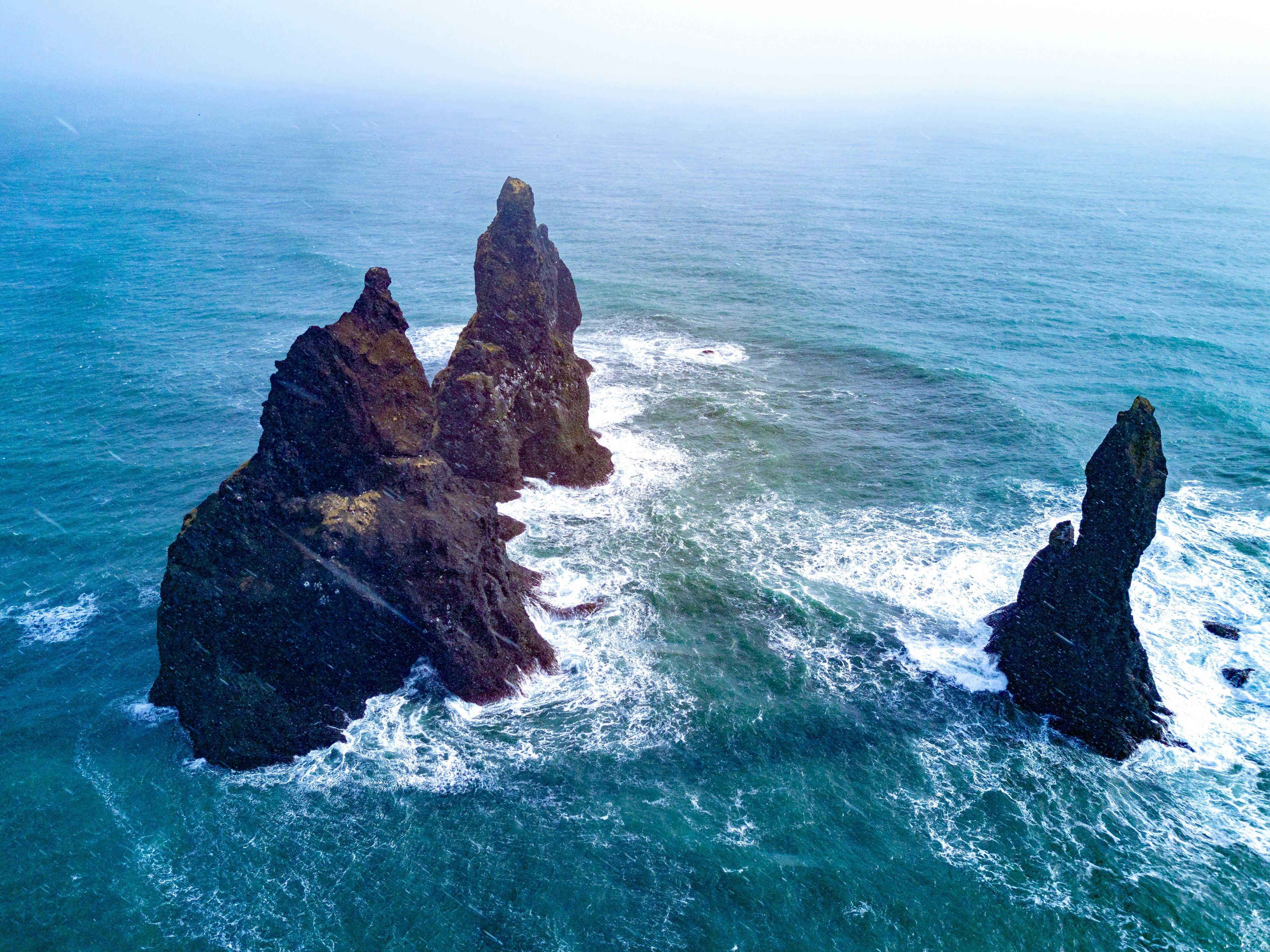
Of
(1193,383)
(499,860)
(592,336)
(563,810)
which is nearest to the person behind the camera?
(499,860)

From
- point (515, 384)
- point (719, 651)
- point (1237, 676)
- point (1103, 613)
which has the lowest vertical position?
point (719, 651)

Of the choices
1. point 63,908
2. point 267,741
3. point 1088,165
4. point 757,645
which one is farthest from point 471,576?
point 1088,165

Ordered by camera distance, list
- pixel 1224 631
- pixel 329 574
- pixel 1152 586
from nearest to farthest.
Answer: pixel 329 574
pixel 1224 631
pixel 1152 586

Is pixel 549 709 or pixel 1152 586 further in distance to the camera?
pixel 1152 586

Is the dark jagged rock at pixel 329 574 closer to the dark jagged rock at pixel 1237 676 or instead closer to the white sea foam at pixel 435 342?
the white sea foam at pixel 435 342

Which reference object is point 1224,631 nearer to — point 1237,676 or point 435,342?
point 1237,676

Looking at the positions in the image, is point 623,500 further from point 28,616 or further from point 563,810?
point 28,616

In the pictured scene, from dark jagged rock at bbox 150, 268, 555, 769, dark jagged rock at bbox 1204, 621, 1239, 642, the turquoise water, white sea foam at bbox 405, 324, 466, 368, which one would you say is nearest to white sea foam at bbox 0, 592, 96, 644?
the turquoise water

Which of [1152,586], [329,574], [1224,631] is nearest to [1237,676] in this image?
[1224,631]
